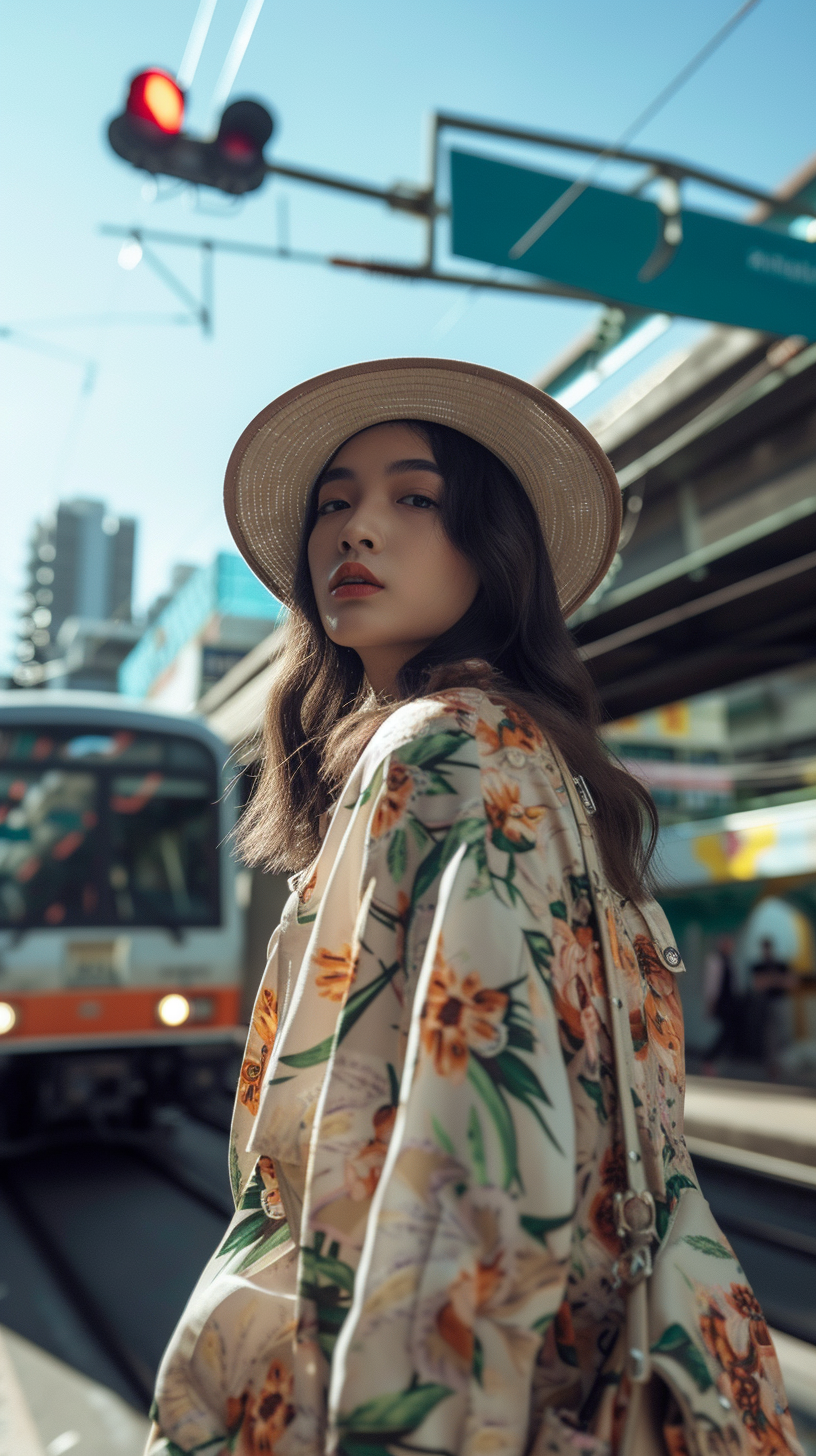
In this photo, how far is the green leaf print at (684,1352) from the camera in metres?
0.77

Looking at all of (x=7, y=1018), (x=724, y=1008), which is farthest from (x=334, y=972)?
(x=724, y=1008)

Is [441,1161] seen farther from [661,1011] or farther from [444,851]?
[661,1011]

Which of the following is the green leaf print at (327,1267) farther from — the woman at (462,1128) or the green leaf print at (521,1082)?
the green leaf print at (521,1082)

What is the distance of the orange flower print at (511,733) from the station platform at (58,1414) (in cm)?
284

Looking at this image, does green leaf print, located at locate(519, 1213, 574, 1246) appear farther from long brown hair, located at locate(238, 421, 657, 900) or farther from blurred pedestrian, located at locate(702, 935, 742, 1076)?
blurred pedestrian, located at locate(702, 935, 742, 1076)

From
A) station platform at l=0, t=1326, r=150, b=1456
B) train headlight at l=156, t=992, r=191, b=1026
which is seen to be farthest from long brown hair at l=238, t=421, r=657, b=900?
train headlight at l=156, t=992, r=191, b=1026

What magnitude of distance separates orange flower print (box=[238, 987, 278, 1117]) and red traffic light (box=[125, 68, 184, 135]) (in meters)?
4.01

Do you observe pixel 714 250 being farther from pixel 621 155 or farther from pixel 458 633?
pixel 458 633

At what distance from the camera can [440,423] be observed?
4.42 ft

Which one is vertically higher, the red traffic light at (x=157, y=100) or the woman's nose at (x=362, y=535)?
the red traffic light at (x=157, y=100)

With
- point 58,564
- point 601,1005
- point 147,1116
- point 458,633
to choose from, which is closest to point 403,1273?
point 601,1005

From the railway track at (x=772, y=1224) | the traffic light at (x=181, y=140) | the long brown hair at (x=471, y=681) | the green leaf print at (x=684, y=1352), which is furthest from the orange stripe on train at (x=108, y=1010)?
the green leaf print at (x=684, y=1352)

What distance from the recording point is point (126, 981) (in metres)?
6.00

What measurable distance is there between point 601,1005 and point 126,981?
18.3 ft
